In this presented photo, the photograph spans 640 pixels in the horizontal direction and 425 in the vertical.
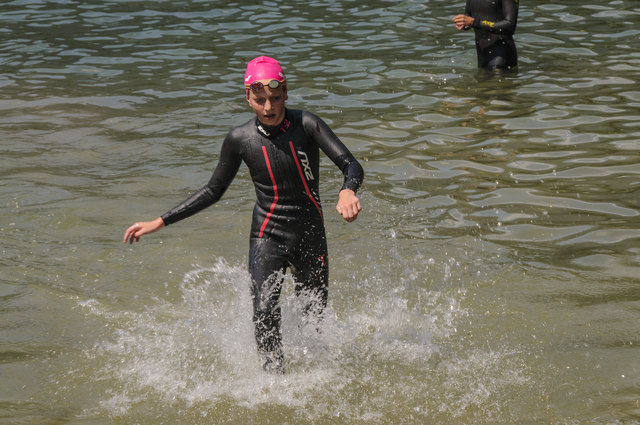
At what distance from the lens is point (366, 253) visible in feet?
25.9

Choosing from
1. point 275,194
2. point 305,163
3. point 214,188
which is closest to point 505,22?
point 305,163

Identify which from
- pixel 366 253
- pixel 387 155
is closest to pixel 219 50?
pixel 387 155

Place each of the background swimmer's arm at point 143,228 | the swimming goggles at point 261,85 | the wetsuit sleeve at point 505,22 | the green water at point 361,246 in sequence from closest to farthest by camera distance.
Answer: the swimming goggles at point 261,85 → the green water at point 361,246 → the background swimmer's arm at point 143,228 → the wetsuit sleeve at point 505,22

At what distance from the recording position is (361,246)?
8062 millimetres

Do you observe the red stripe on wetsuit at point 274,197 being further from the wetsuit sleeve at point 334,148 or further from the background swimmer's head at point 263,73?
the background swimmer's head at point 263,73

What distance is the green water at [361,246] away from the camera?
5.54 meters

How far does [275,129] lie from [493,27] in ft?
26.1

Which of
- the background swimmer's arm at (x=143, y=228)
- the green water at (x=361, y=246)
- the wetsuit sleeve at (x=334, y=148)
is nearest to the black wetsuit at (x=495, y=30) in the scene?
the green water at (x=361, y=246)

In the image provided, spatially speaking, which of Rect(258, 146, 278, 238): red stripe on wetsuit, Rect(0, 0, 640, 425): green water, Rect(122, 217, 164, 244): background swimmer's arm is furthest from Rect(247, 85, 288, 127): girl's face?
Rect(0, 0, 640, 425): green water

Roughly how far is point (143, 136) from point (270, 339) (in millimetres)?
6803

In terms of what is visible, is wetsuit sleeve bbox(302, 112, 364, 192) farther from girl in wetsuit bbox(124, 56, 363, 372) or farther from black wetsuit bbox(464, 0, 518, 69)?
black wetsuit bbox(464, 0, 518, 69)

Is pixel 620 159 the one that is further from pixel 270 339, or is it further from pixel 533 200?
pixel 270 339

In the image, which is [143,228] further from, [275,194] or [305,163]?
[305,163]

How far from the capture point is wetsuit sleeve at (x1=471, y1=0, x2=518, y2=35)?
12609mm
